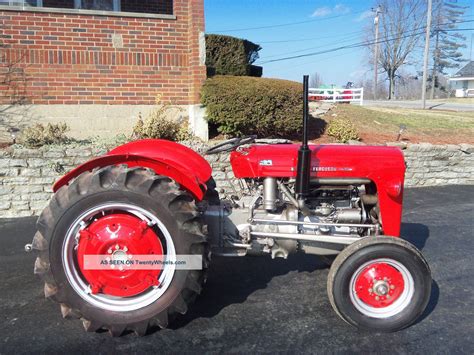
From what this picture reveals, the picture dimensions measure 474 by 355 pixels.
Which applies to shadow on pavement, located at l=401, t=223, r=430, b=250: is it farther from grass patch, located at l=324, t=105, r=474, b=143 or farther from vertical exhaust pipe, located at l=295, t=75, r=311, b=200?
grass patch, located at l=324, t=105, r=474, b=143

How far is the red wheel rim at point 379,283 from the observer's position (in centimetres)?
302

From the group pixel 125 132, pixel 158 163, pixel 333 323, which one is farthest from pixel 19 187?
pixel 333 323

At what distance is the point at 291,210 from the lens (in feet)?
11.0

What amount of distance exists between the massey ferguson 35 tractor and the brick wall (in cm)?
473

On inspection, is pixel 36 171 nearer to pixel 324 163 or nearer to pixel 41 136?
pixel 41 136

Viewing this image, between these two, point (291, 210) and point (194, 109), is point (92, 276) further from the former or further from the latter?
point (194, 109)

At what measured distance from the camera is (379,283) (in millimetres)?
3004

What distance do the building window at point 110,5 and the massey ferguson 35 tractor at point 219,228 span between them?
7.25m

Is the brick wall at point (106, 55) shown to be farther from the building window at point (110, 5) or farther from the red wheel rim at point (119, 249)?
the red wheel rim at point (119, 249)

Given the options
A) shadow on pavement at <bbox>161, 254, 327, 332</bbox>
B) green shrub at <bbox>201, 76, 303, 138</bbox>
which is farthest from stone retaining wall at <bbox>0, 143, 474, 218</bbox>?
shadow on pavement at <bbox>161, 254, 327, 332</bbox>

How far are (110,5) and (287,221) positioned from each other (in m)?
8.28

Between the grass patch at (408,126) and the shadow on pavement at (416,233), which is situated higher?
the grass patch at (408,126)

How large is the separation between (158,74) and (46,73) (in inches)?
75.3

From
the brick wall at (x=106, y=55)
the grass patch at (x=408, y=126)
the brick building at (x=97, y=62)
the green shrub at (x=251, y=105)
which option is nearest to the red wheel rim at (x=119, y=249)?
the green shrub at (x=251, y=105)
